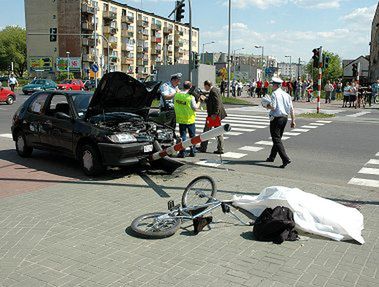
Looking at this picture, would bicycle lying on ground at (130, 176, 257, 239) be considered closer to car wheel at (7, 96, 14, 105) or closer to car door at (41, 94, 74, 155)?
car door at (41, 94, 74, 155)

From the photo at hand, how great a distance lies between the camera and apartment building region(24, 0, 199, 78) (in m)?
82.0

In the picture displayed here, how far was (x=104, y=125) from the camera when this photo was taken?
8109 mm

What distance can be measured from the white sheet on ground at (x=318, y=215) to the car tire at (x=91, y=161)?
3.57m

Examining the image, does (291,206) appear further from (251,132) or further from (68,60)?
(68,60)

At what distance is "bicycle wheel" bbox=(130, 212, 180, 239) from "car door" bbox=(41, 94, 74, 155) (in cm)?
392

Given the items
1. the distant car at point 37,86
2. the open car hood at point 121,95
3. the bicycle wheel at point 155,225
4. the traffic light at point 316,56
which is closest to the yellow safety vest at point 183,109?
the open car hood at point 121,95

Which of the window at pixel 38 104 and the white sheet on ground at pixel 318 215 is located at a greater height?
the window at pixel 38 104

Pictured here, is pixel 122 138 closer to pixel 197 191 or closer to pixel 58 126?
Answer: pixel 58 126

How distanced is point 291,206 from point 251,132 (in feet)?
35.4

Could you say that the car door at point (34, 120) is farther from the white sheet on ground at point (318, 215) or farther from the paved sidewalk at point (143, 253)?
the white sheet on ground at point (318, 215)

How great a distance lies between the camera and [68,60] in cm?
7938

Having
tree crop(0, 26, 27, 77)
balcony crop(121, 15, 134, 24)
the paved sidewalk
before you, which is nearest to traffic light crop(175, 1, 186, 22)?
the paved sidewalk

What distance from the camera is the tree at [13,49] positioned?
340 ft

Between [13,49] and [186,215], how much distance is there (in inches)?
4330
